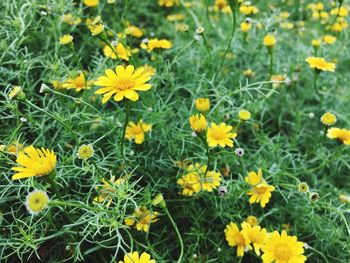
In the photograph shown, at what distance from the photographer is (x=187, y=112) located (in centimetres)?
170

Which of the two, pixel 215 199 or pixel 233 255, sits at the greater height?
pixel 215 199

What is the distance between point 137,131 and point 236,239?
553mm

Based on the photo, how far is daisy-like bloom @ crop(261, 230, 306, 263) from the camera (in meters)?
1.33

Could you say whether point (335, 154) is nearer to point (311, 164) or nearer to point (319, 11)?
point (311, 164)

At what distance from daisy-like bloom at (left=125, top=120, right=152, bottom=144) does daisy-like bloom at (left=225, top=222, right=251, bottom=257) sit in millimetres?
466

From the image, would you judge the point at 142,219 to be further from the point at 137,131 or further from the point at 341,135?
the point at 341,135

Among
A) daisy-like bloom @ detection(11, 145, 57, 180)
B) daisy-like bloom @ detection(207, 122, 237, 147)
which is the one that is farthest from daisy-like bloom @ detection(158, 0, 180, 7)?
daisy-like bloom @ detection(11, 145, 57, 180)

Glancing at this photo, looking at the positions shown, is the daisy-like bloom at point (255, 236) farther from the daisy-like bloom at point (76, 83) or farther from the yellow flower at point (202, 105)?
the daisy-like bloom at point (76, 83)

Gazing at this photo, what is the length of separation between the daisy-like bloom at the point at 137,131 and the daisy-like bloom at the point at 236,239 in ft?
1.53

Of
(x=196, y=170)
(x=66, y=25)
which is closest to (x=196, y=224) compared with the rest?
(x=196, y=170)

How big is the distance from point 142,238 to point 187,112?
0.54 metres

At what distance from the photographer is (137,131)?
1.61 meters

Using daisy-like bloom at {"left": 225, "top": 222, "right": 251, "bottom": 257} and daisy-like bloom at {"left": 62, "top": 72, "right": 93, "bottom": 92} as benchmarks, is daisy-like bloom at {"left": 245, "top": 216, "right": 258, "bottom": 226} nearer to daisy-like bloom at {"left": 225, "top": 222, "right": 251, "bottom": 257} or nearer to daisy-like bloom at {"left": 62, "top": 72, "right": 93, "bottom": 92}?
daisy-like bloom at {"left": 225, "top": 222, "right": 251, "bottom": 257}

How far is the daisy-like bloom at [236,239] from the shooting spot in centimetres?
142
